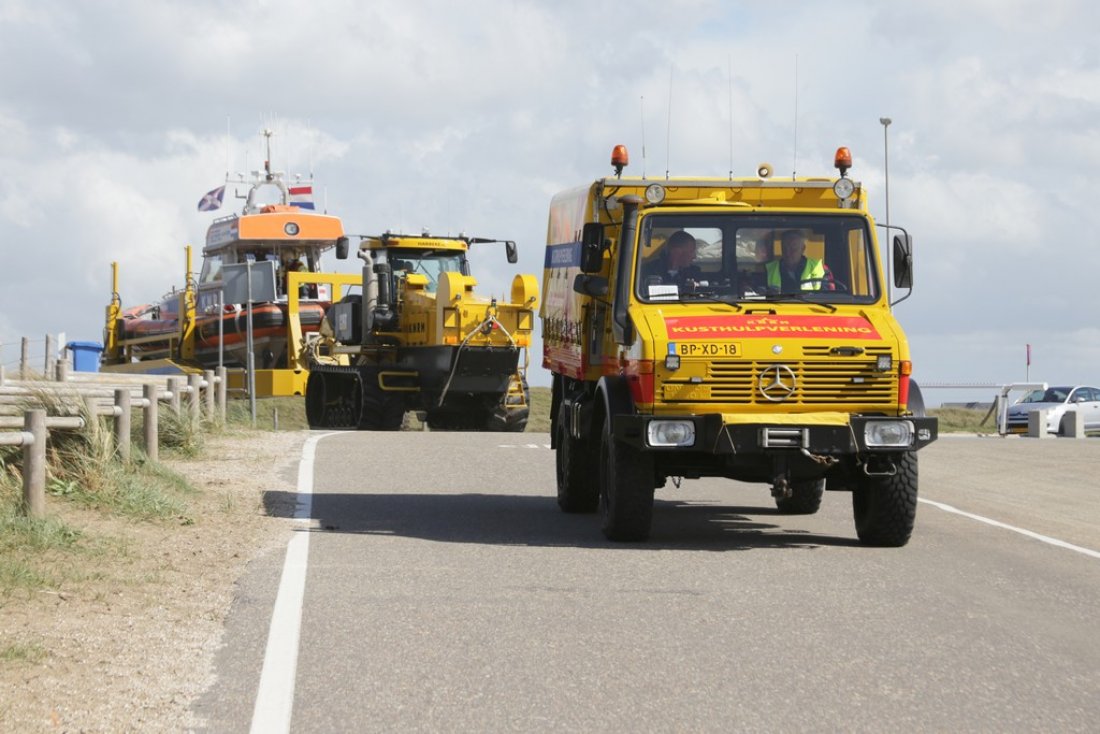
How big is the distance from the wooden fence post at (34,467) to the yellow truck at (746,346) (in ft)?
12.5

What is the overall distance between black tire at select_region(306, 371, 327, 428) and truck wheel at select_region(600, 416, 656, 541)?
21209 mm

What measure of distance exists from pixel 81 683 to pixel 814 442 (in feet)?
19.5

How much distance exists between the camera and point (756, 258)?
12688mm

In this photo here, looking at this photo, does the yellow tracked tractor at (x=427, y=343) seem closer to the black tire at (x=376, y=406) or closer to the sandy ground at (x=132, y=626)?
the black tire at (x=376, y=406)

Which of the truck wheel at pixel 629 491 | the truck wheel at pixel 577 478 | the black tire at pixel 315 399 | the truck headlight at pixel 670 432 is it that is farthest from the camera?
the black tire at pixel 315 399

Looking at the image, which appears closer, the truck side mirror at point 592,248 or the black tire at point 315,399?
the truck side mirror at point 592,248

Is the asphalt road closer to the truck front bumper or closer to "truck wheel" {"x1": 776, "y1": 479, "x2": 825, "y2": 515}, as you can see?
"truck wheel" {"x1": 776, "y1": 479, "x2": 825, "y2": 515}

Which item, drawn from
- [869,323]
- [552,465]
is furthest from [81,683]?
[552,465]

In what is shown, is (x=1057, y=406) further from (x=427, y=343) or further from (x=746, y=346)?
(x=746, y=346)

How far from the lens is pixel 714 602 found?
9.39 meters

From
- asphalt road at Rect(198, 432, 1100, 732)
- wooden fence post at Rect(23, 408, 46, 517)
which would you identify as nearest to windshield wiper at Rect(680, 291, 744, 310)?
asphalt road at Rect(198, 432, 1100, 732)

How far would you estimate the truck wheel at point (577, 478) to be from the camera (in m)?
14.3

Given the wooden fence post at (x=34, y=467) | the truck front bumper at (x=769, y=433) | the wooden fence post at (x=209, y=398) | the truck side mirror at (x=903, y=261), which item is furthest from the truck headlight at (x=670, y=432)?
the wooden fence post at (x=209, y=398)

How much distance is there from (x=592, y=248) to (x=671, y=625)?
466 centimetres
